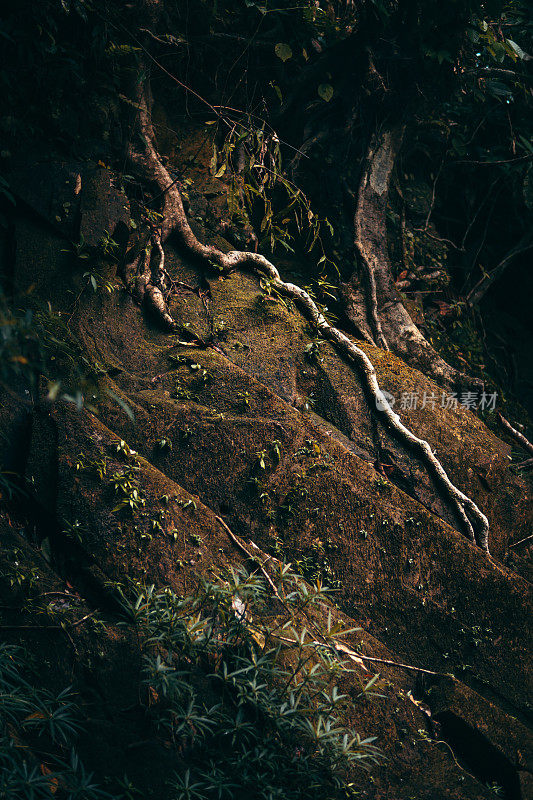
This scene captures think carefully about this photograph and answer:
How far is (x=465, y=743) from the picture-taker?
3.23 meters

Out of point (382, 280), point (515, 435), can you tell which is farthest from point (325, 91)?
point (515, 435)

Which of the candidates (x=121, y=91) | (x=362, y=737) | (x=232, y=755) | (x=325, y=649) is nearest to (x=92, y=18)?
(x=121, y=91)

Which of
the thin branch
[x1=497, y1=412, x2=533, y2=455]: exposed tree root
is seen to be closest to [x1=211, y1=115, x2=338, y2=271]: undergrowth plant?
[x1=497, y1=412, x2=533, y2=455]: exposed tree root

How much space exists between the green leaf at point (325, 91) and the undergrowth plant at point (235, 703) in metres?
3.95

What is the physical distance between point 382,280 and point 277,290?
1187 mm

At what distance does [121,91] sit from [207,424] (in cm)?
248

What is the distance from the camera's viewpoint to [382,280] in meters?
5.05

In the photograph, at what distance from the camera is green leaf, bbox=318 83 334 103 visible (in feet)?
15.3

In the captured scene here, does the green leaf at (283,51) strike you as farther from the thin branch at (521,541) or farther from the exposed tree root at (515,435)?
the thin branch at (521,541)

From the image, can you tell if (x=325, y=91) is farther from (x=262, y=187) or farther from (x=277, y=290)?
(x=277, y=290)

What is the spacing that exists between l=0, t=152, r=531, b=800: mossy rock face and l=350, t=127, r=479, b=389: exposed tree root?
102 cm

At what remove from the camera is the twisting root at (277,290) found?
4.03m

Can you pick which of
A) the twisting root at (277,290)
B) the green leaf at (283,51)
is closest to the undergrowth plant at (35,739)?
the twisting root at (277,290)

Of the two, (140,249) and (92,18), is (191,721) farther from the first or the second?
(92,18)
